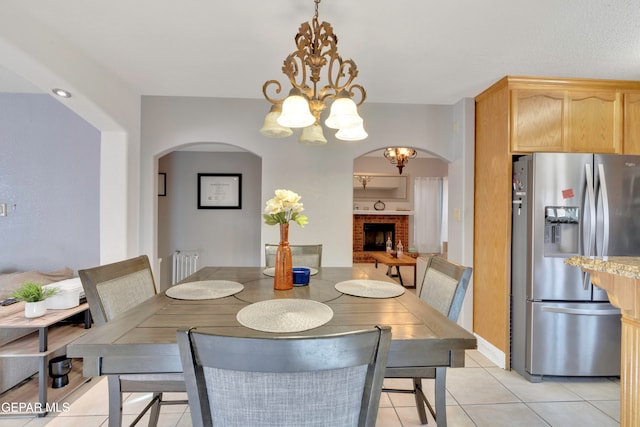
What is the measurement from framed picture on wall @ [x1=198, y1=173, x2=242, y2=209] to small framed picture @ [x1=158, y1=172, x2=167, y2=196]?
1.61ft

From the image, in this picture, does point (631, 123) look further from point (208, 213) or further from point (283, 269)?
point (208, 213)

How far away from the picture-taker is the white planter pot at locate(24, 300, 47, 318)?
1.90m

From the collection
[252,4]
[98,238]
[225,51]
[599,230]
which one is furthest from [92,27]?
[599,230]

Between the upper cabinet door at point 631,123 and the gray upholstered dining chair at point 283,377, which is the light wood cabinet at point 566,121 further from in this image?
the gray upholstered dining chair at point 283,377

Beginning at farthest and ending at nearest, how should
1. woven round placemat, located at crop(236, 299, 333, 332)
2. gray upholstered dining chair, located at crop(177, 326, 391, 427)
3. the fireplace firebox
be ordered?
the fireplace firebox < woven round placemat, located at crop(236, 299, 333, 332) < gray upholstered dining chair, located at crop(177, 326, 391, 427)

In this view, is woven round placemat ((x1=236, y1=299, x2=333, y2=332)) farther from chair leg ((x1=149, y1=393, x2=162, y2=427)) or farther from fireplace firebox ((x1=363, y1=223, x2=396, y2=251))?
fireplace firebox ((x1=363, y1=223, x2=396, y2=251))

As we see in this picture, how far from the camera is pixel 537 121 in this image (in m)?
2.46

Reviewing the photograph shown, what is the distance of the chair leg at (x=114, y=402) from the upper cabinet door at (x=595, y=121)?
3312mm

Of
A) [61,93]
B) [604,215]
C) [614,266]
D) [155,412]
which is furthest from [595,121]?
[61,93]

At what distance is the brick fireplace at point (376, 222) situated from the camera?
6.96 meters

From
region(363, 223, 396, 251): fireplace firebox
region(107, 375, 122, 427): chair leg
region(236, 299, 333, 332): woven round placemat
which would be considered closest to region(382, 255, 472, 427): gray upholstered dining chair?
region(236, 299, 333, 332): woven round placemat

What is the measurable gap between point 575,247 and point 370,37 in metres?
2.06

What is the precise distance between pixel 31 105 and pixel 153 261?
5.94 feet

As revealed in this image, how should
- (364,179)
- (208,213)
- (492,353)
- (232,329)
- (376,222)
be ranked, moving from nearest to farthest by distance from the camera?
(232,329), (492,353), (208,213), (364,179), (376,222)
